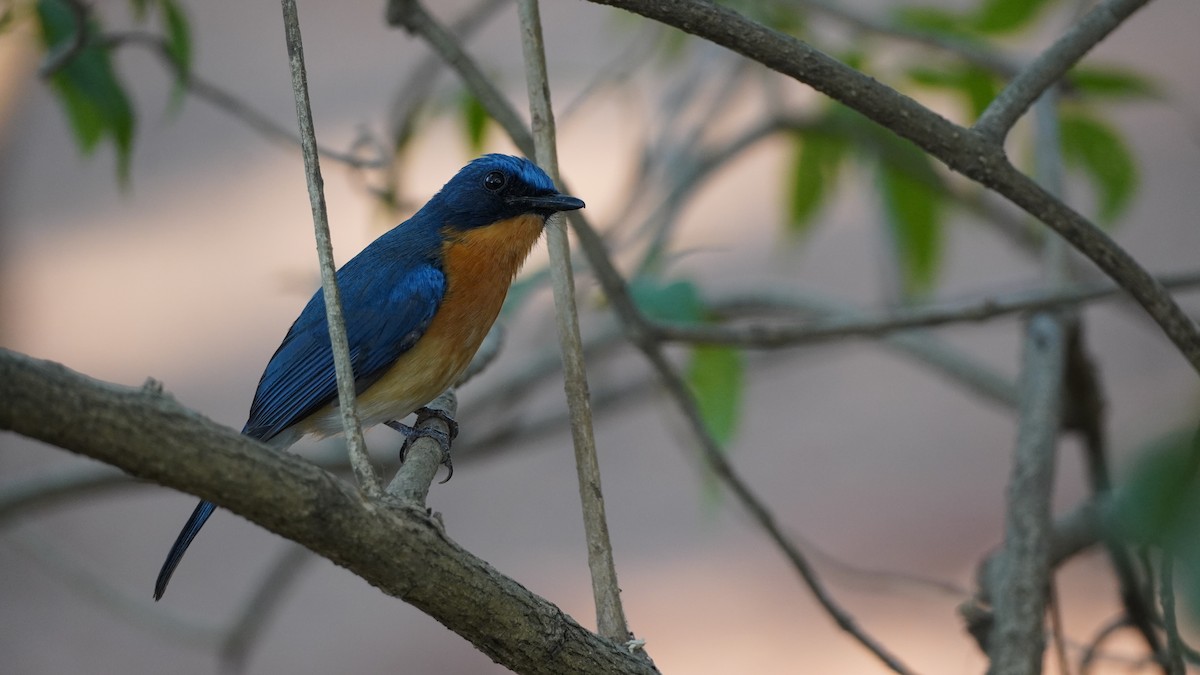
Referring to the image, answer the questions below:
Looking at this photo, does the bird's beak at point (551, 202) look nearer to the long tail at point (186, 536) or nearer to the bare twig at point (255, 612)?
the long tail at point (186, 536)

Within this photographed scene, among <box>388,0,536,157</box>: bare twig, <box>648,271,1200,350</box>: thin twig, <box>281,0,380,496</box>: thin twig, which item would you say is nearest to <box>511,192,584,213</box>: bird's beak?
<box>388,0,536,157</box>: bare twig

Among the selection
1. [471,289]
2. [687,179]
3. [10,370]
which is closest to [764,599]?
[687,179]

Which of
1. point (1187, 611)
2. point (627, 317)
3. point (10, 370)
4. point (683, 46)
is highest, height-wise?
point (683, 46)

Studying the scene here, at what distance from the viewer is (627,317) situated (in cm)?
307

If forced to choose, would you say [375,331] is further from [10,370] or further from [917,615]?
[917,615]

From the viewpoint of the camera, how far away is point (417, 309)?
3.29 m

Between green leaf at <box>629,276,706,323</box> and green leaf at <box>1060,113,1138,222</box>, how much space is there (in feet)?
4.90

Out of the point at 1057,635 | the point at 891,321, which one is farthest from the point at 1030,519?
the point at 891,321

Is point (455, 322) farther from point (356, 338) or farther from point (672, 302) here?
point (672, 302)

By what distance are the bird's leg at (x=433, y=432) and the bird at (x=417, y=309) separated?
14mm

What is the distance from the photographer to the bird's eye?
11.3 ft

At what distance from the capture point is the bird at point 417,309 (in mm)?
3217

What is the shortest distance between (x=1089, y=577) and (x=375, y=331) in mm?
4816

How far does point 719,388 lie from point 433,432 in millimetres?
968
